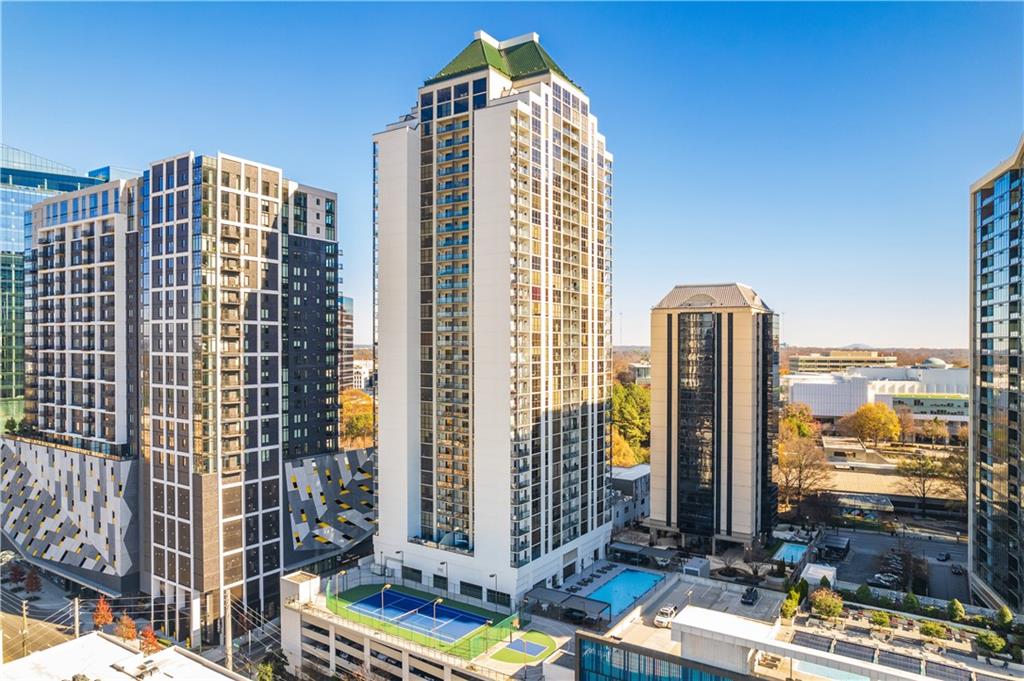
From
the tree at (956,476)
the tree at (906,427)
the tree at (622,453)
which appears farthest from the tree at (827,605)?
the tree at (906,427)

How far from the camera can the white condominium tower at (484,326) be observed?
50.9m

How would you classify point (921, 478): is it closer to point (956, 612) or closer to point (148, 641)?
point (956, 612)

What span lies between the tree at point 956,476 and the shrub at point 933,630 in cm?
4916

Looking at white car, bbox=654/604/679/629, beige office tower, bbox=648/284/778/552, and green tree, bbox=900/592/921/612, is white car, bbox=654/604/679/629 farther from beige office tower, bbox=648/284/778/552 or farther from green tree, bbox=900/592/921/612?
beige office tower, bbox=648/284/778/552

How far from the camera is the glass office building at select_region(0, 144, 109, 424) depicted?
88.9 metres

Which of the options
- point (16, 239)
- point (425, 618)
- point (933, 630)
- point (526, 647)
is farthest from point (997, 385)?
point (16, 239)

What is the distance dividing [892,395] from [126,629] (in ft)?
430

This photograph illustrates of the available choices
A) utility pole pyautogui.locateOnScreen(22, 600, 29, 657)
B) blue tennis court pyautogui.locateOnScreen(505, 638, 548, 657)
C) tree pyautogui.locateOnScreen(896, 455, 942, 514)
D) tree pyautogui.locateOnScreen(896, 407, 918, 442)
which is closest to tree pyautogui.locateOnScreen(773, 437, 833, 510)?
tree pyautogui.locateOnScreen(896, 455, 942, 514)

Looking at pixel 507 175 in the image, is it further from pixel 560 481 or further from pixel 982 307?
pixel 982 307

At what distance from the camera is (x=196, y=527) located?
177 feet

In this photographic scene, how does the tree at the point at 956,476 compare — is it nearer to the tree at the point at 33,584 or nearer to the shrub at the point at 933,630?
the shrub at the point at 933,630

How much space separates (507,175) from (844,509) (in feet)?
196

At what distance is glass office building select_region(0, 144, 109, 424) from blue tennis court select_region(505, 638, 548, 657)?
74.0m

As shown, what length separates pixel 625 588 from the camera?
5309cm
